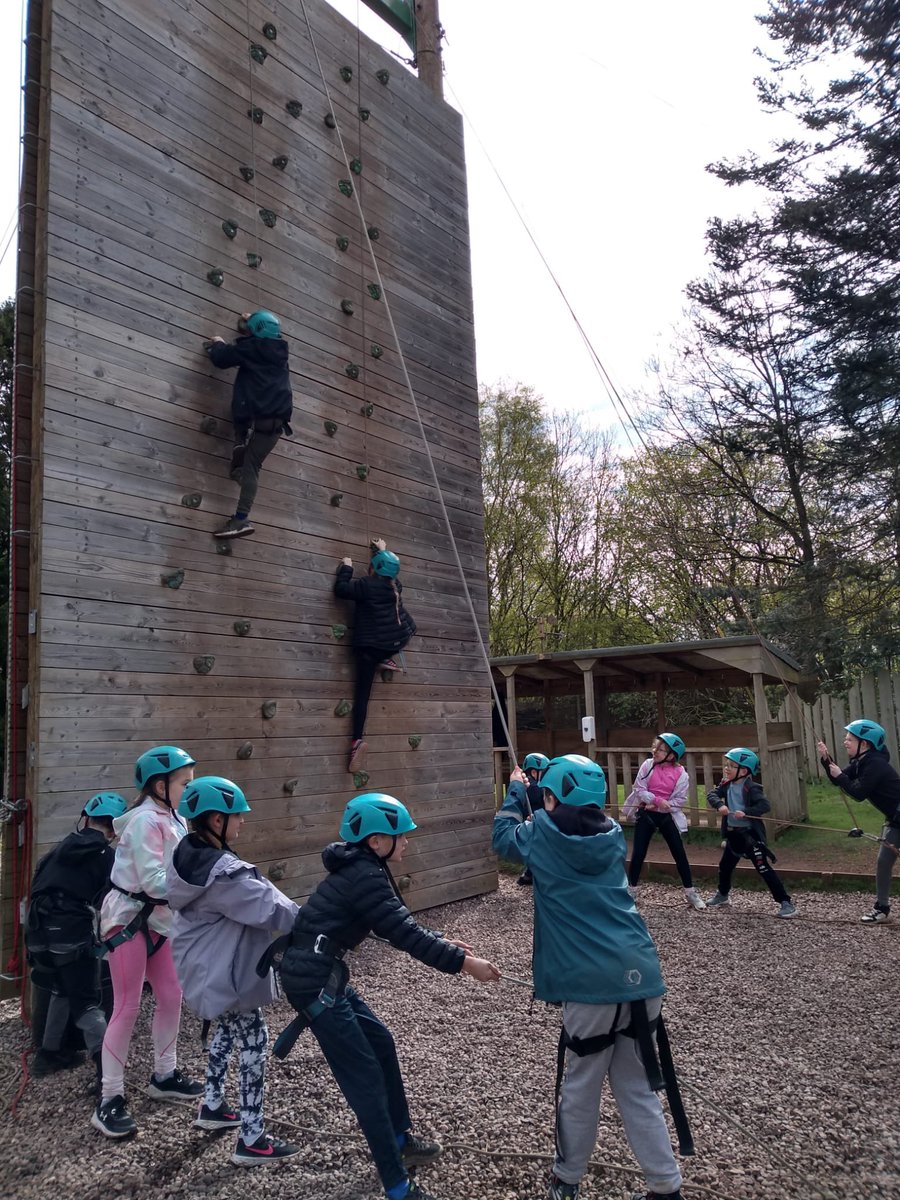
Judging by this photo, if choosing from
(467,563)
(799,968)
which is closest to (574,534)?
(467,563)

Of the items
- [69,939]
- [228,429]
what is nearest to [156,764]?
[69,939]

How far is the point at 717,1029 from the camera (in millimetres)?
5648

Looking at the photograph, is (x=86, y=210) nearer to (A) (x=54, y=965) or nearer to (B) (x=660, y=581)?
(A) (x=54, y=965)

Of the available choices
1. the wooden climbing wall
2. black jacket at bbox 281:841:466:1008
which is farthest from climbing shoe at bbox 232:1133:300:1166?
the wooden climbing wall

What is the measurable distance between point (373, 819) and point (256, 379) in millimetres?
4395

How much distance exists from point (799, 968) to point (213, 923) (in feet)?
16.7

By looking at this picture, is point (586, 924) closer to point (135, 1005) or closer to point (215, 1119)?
point (215, 1119)

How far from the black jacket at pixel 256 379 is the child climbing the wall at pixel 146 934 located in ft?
10.3

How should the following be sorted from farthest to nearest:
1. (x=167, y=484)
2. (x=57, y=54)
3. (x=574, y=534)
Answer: (x=574, y=534) → (x=167, y=484) → (x=57, y=54)

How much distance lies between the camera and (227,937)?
4.04 metres

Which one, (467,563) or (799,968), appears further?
(467,563)

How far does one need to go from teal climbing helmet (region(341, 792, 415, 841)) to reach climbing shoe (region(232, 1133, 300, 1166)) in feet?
5.05

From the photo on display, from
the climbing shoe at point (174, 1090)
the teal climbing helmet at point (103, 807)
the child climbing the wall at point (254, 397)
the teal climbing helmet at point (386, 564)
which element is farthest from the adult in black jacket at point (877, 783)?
the teal climbing helmet at point (103, 807)

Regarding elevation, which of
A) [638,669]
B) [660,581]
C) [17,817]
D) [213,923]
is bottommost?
[213,923]
